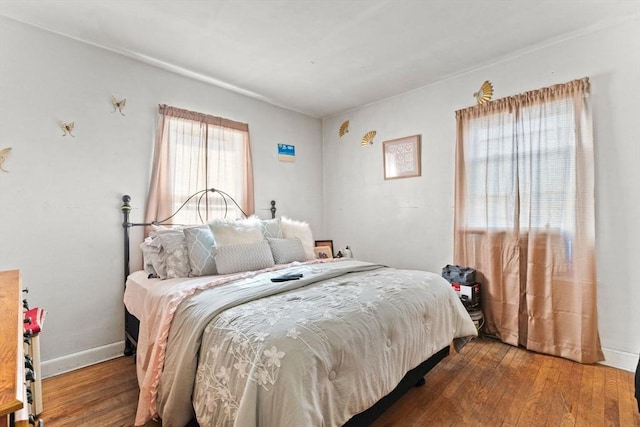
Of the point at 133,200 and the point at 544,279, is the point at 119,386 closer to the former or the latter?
the point at 133,200

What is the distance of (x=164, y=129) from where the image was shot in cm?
280

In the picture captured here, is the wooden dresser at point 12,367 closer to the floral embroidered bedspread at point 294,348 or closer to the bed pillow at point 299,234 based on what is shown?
the floral embroidered bedspread at point 294,348

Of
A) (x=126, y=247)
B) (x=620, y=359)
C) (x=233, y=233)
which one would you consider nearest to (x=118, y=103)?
(x=126, y=247)

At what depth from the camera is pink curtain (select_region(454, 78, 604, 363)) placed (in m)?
2.36

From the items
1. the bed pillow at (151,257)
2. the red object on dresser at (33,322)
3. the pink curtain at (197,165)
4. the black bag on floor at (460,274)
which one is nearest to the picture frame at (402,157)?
the black bag on floor at (460,274)

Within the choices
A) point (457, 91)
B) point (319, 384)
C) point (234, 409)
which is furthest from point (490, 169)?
point (234, 409)

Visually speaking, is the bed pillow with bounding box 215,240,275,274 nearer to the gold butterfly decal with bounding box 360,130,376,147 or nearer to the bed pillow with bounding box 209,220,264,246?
the bed pillow with bounding box 209,220,264,246

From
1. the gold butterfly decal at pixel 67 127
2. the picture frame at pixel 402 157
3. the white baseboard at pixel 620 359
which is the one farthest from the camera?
the picture frame at pixel 402 157

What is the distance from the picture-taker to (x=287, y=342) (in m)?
1.20

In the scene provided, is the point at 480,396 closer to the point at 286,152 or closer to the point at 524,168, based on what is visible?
the point at 524,168

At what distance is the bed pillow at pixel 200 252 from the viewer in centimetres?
231

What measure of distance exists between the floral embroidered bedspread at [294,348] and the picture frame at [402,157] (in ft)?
5.98

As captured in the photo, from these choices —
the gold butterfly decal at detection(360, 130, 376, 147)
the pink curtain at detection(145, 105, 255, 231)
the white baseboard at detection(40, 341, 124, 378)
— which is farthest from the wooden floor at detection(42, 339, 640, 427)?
the gold butterfly decal at detection(360, 130, 376, 147)

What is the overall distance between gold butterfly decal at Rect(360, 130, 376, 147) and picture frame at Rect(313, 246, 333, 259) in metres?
1.43
